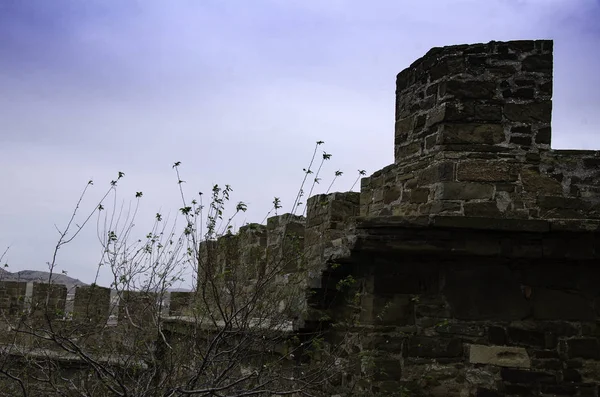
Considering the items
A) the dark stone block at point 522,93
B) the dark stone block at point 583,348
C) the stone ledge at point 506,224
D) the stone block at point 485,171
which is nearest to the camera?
the stone ledge at point 506,224

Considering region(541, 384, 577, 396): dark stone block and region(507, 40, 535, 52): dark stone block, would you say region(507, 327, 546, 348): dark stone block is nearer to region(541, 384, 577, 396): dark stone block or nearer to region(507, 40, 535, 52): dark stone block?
region(541, 384, 577, 396): dark stone block

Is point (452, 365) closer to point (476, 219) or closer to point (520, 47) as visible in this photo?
point (476, 219)

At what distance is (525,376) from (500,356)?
0.21m


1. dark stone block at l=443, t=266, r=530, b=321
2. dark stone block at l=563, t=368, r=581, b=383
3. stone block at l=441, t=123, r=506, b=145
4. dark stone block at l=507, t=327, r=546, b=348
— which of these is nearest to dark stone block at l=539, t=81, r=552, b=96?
stone block at l=441, t=123, r=506, b=145

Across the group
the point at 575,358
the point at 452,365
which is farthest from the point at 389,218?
the point at 575,358

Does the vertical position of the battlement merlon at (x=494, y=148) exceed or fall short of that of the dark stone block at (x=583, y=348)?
it exceeds it

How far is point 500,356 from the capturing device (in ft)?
16.0

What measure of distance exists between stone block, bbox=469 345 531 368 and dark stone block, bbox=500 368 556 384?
4cm

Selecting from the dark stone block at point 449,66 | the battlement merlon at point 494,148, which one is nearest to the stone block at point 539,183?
the battlement merlon at point 494,148

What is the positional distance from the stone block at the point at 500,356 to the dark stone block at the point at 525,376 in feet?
0.13

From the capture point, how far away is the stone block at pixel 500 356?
4859 mm

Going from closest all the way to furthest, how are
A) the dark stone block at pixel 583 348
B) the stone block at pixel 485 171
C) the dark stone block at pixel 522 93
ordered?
the dark stone block at pixel 583 348 → the stone block at pixel 485 171 → the dark stone block at pixel 522 93

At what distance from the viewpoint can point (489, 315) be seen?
4945 mm

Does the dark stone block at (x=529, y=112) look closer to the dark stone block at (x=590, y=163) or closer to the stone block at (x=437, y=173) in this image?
the dark stone block at (x=590, y=163)
